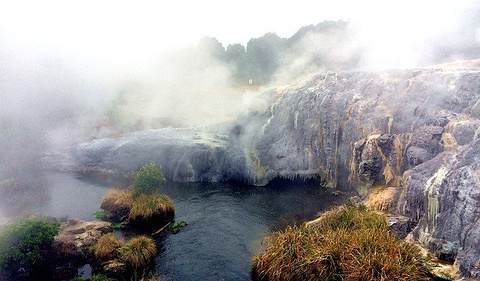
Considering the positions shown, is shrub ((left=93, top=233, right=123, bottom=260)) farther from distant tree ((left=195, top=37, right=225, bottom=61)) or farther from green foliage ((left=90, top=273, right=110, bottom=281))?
distant tree ((left=195, top=37, right=225, bottom=61))

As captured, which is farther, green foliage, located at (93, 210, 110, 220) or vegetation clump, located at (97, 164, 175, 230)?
green foliage, located at (93, 210, 110, 220)

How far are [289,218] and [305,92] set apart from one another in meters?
20.7

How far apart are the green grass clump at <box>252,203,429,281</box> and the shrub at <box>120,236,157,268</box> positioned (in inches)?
308

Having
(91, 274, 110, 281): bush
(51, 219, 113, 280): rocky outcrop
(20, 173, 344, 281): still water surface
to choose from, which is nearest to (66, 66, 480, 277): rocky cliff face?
(20, 173, 344, 281): still water surface

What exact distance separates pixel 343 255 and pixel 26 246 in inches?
792

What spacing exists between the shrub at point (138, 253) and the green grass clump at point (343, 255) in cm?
783

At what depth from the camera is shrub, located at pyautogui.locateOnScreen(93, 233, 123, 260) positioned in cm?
2388

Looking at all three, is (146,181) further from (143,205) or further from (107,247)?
(107,247)

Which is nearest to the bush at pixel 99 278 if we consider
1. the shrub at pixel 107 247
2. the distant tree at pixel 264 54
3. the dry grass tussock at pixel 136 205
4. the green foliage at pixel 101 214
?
the shrub at pixel 107 247

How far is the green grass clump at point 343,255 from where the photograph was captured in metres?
16.5

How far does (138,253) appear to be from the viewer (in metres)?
23.7

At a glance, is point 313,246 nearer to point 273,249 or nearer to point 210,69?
point 273,249

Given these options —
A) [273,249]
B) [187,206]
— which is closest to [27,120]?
[187,206]

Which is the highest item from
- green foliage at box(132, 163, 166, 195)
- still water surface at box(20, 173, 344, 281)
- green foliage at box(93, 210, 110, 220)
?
green foliage at box(132, 163, 166, 195)
